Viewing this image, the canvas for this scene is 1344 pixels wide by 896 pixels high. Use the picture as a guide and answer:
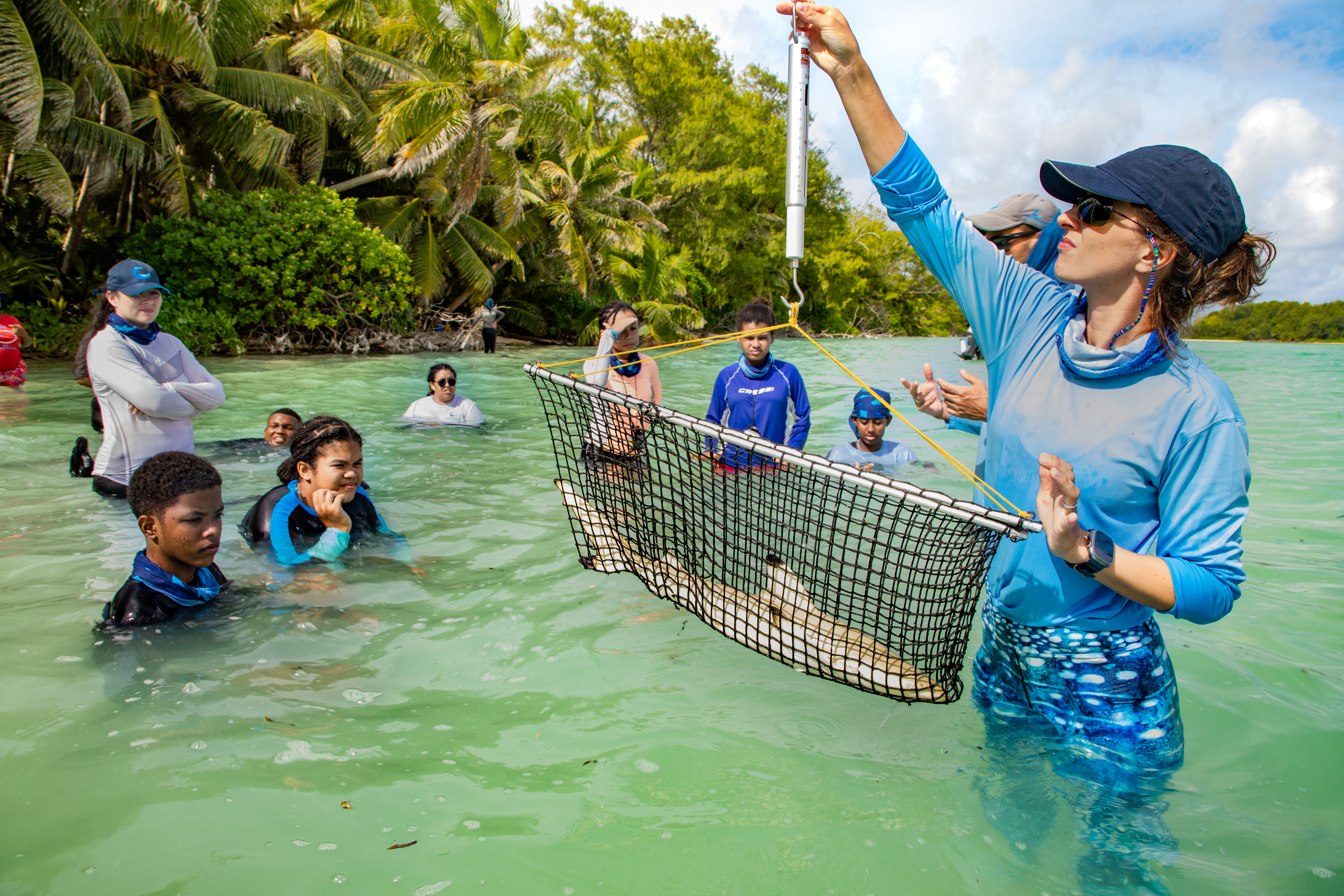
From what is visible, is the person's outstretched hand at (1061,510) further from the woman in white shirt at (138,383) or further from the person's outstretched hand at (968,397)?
the woman in white shirt at (138,383)

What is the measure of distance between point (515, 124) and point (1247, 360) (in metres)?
34.4

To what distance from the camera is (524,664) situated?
151 inches

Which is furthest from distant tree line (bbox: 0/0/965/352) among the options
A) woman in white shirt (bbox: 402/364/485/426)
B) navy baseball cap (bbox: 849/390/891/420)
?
navy baseball cap (bbox: 849/390/891/420)

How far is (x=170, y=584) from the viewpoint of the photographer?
380cm

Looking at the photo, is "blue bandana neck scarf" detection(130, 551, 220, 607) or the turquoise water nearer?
the turquoise water

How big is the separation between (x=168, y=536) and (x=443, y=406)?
18.4ft

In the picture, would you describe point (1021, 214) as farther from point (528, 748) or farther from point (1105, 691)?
point (528, 748)

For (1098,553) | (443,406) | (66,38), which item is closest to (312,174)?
(66,38)

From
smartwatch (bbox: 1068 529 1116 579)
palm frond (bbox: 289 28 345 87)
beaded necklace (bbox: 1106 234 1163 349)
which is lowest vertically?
smartwatch (bbox: 1068 529 1116 579)

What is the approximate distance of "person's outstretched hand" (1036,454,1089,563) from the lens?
5.62 feet

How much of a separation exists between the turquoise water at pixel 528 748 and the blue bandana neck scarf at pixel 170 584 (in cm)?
18

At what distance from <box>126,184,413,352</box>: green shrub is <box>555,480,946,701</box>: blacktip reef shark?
16744mm

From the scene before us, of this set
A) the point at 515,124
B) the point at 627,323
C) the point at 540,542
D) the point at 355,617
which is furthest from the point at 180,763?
the point at 515,124

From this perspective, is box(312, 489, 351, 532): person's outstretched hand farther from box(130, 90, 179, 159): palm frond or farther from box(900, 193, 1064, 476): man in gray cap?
box(130, 90, 179, 159): palm frond
